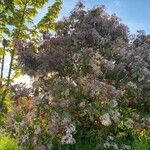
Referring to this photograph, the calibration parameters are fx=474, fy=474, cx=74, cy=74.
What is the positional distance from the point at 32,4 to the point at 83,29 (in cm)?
1606

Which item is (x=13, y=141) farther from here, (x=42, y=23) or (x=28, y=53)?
(x=42, y=23)

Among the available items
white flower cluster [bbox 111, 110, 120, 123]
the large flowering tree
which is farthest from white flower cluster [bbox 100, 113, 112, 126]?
white flower cluster [bbox 111, 110, 120, 123]

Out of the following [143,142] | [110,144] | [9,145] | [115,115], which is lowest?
[143,142]

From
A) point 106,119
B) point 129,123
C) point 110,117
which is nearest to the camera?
point 106,119

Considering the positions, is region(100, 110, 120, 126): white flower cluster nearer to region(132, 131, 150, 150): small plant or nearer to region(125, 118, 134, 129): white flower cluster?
region(125, 118, 134, 129): white flower cluster

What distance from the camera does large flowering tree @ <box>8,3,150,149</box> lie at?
12.9m

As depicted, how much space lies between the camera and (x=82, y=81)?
13.2m

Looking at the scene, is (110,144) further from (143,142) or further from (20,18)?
(20,18)

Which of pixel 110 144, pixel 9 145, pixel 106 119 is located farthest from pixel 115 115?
pixel 9 145

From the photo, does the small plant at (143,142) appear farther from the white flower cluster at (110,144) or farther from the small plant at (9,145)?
the small plant at (9,145)

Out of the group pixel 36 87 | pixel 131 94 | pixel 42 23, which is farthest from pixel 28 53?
pixel 42 23

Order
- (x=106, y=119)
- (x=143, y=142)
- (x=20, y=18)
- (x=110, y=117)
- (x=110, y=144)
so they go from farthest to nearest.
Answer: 1. (x=20, y=18)
2. (x=110, y=144)
3. (x=110, y=117)
4. (x=106, y=119)
5. (x=143, y=142)

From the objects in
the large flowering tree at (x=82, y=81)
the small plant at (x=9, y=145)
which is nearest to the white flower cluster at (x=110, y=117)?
the large flowering tree at (x=82, y=81)

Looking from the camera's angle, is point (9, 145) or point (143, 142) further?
point (9, 145)
